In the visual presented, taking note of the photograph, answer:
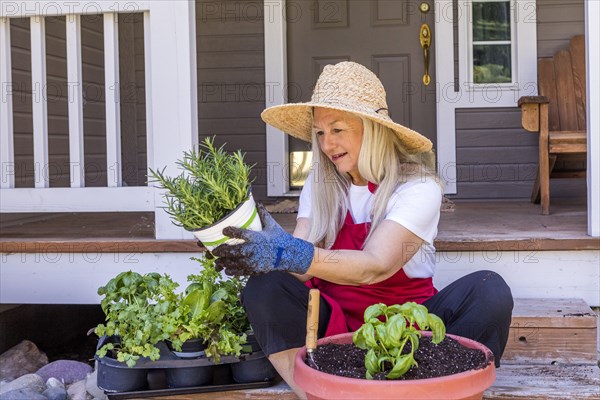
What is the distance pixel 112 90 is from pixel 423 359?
76.2 inches

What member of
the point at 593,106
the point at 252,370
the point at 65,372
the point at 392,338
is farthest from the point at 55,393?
the point at 593,106

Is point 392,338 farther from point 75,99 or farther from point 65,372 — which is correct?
point 75,99

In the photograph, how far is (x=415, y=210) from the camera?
2066 millimetres

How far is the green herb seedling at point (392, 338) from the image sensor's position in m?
1.61

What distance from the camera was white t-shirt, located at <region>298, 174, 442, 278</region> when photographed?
2059mm

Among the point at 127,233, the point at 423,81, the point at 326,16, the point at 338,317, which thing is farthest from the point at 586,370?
the point at 326,16

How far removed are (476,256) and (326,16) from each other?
2.75 m

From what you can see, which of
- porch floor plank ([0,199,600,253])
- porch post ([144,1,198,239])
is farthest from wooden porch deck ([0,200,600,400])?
porch post ([144,1,198,239])

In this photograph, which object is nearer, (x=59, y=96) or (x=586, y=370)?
(x=586, y=370)

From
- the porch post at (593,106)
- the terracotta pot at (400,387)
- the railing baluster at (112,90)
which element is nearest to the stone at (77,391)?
the railing baluster at (112,90)

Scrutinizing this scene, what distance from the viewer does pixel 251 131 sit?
5199 millimetres

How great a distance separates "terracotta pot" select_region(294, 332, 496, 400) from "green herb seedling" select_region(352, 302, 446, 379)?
6 cm

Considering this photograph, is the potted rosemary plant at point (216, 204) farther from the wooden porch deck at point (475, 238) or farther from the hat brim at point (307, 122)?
the wooden porch deck at point (475, 238)

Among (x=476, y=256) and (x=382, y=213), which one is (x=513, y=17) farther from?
(x=382, y=213)
